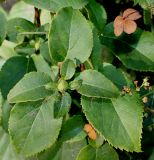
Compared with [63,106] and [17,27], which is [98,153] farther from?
[17,27]

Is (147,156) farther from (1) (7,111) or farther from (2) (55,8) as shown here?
(2) (55,8)

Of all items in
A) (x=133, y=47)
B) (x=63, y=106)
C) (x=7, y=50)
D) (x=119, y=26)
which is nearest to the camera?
(x=63, y=106)

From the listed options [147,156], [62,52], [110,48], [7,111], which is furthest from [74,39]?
[147,156]

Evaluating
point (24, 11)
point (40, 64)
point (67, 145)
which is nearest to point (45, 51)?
point (40, 64)

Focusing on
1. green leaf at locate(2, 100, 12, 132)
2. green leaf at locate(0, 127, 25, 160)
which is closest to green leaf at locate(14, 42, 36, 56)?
green leaf at locate(2, 100, 12, 132)

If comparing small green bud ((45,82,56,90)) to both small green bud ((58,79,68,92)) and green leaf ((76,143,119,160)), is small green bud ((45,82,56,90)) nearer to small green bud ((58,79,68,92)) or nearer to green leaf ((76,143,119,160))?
small green bud ((58,79,68,92))

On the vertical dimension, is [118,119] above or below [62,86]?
below

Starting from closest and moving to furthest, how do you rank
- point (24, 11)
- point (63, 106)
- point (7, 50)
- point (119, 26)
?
1. point (63, 106)
2. point (119, 26)
3. point (7, 50)
4. point (24, 11)
